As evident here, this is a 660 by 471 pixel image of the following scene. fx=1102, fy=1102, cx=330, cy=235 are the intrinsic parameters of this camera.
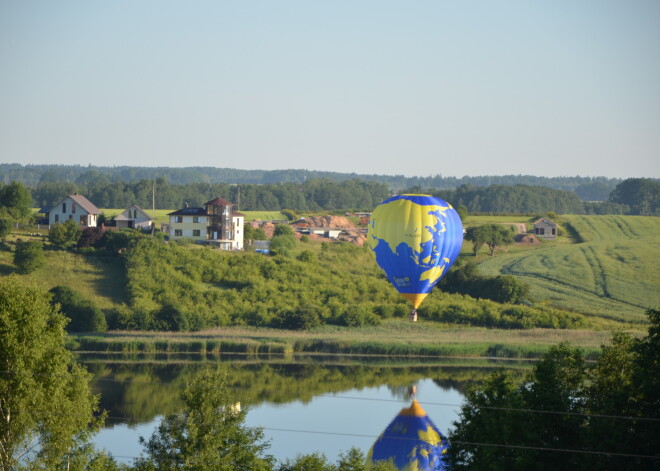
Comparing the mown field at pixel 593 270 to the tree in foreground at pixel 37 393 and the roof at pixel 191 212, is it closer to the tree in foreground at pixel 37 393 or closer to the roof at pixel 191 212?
the roof at pixel 191 212

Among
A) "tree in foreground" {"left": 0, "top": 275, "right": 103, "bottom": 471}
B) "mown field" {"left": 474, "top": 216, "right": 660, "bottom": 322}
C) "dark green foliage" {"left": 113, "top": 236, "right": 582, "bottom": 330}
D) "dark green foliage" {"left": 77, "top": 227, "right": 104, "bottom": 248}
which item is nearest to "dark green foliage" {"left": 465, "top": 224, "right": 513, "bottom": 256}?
"mown field" {"left": 474, "top": 216, "right": 660, "bottom": 322}

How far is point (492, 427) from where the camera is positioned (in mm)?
25250

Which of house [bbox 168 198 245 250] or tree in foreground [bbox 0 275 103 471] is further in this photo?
house [bbox 168 198 245 250]

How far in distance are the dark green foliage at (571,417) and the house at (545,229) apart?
205 ft

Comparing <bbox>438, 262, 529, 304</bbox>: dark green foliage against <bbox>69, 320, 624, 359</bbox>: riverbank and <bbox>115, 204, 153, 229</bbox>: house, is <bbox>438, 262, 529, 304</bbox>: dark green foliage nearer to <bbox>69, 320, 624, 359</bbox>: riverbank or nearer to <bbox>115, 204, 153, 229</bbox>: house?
<bbox>69, 320, 624, 359</bbox>: riverbank

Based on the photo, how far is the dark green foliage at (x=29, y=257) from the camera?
58719 millimetres

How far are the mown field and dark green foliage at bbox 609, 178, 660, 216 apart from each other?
179 ft

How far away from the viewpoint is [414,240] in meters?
48.9

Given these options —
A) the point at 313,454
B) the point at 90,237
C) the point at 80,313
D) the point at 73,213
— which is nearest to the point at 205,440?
the point at 313,454

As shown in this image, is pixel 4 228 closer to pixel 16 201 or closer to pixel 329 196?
pixel 16 201

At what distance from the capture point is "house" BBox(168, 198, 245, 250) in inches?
2793

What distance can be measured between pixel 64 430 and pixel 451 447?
8998 millimetres

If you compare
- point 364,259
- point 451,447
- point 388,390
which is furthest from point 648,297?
point 451,447

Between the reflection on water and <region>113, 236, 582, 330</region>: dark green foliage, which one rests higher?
<region>113, 236, 582, 330</region>: dark green foliage
